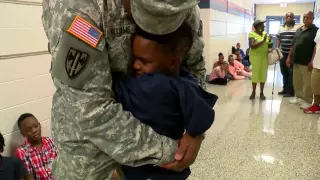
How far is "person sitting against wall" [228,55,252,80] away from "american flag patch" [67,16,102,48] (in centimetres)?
714

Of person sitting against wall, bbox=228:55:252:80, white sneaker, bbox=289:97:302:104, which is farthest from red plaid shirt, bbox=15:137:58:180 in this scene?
person sitting against wall, bbox=228:55:252:80

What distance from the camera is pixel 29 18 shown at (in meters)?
2.42

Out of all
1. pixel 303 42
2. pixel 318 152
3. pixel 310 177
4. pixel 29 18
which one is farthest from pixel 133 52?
pixel 303 42

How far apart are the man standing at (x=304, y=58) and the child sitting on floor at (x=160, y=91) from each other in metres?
4.49

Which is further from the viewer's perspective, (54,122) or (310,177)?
(310,177)

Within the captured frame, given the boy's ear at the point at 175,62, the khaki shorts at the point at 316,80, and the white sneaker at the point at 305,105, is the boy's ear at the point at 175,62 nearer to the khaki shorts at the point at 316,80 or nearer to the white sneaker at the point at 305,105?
the khaki shorts at the point at 316,80

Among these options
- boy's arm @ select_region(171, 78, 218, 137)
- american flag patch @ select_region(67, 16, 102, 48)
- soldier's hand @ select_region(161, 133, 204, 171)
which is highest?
→ american flag patch @ select_region(67, 16, 102, 48)

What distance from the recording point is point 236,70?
7.94 metres

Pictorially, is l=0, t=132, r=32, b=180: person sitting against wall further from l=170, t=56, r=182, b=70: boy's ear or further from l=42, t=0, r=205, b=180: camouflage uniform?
l=170, t=56, r=182, b=70: boy's ear

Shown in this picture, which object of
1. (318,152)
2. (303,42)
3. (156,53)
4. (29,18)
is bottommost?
(318,152)

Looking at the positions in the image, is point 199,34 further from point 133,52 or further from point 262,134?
point 262,134

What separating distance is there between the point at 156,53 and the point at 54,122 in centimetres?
33

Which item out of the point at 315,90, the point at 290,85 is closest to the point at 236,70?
the point at 290,85

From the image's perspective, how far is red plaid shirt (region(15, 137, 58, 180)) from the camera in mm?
2236
